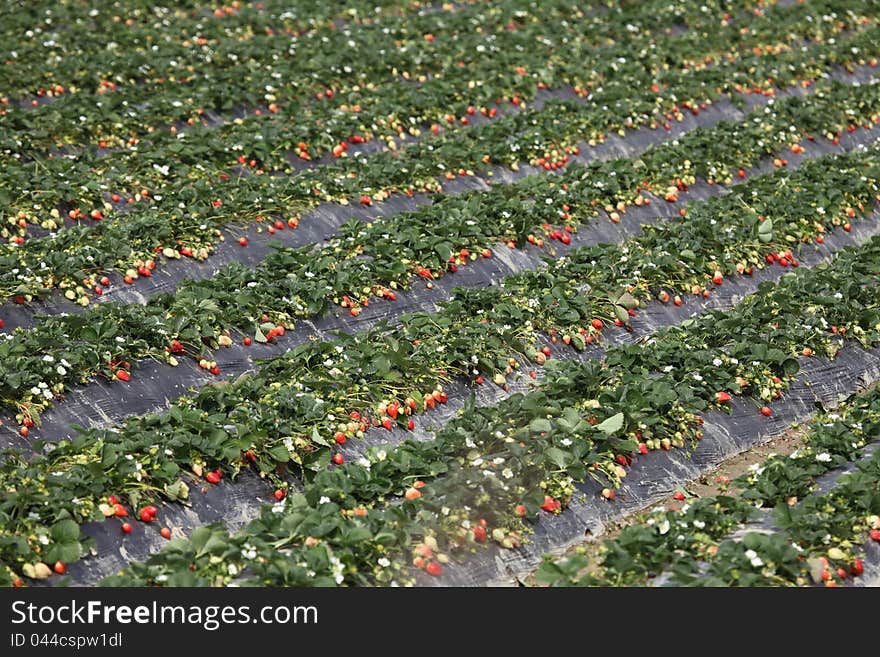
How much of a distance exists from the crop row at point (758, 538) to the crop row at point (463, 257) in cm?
237

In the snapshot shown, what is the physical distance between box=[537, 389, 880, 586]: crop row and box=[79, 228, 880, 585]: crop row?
0.23 meters

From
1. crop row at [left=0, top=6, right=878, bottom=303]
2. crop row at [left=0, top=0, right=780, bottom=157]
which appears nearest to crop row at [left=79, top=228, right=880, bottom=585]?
crop row at [left=0, top=6, right=878, bottom=303]

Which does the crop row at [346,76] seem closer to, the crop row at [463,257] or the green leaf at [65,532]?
the crop row at [463,257]

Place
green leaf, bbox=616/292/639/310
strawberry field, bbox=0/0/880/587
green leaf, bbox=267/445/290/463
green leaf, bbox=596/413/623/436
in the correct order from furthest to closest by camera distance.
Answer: green leaf, bbox=616/292/639/310
green leaf, bbox=596/413/623/436
green leaf, bbox=267/445/290/463
strawberry field, bbox=0/0/880/587

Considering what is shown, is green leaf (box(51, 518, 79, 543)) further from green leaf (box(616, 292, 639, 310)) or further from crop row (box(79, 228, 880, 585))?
green leaf (box(616, 292, 639, 310))

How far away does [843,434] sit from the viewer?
7.32 m

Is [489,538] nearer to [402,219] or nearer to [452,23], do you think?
[402,219]

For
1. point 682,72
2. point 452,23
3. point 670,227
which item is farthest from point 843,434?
point 452,23

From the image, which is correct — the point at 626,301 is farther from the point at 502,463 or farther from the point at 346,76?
the point at 346,76

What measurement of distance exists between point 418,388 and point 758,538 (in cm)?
273

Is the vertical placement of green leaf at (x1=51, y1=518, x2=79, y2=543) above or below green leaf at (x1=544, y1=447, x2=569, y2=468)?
above

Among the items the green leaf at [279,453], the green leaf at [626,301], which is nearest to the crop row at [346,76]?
the green leaf at [626,301]
